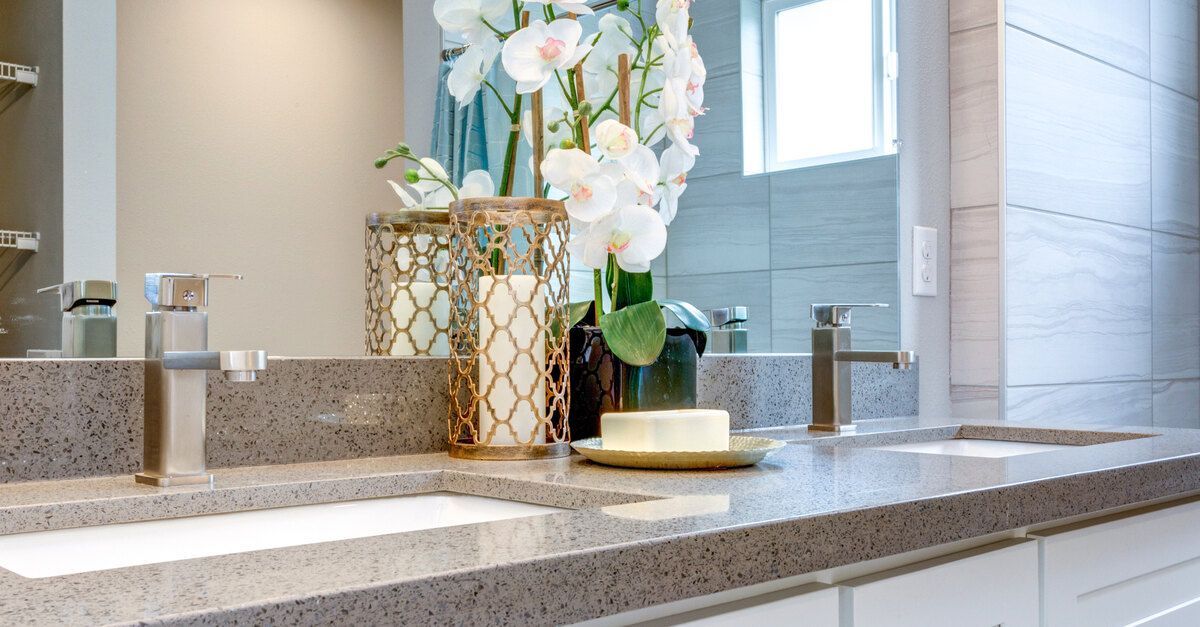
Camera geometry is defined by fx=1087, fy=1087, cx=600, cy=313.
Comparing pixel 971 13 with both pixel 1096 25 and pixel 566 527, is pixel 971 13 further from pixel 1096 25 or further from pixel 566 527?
pixel 566 527

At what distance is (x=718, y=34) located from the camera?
1.85 meters

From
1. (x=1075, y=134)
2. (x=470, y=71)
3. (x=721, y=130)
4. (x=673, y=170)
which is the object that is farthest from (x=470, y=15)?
(x=1075, y=134)

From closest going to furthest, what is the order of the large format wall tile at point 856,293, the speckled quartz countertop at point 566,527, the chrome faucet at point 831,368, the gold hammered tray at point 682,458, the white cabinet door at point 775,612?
the speckled quartz countertop at point 566,527, the white cabinet door at point 775,612, the gold hammered tray at point 682,458, the chrome faucet at point 831,368, the large format wall tile at point 856,293

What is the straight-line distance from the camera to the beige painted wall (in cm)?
109

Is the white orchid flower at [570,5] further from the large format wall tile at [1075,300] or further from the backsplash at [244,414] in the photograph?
the large format wall tile at [1075,300]

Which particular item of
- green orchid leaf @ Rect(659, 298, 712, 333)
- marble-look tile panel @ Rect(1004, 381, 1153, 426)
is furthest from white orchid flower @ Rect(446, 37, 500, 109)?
marble-look tile panel @ Rect(1004, 381, 1153, 426)

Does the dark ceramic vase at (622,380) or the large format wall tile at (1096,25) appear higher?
the large format wall tile at (1096,25)

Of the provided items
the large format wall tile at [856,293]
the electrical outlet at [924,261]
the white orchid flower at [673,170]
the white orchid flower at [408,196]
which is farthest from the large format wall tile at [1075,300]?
the white orchid flower at [408,196]

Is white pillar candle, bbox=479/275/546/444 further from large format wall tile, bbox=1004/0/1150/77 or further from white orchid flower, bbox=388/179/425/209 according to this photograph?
large format wall tile, bbox=1004/0/1150/77

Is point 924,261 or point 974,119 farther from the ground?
point 974,119

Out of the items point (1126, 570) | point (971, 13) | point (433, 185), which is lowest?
point (1126, 570)

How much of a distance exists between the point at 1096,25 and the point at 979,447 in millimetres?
1148

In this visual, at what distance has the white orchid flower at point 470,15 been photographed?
130cm

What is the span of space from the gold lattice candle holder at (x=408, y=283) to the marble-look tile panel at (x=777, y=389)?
414mm
